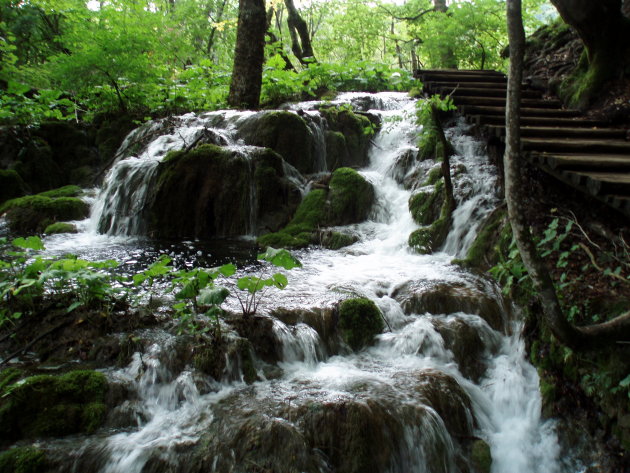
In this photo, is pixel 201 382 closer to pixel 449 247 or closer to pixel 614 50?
pixel 449 247

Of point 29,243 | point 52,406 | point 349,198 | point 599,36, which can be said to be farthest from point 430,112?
point 52,406

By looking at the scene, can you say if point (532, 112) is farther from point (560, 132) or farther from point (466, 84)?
point (466, 84)

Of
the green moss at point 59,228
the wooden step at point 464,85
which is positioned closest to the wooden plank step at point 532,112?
the wooden step at point 464,85

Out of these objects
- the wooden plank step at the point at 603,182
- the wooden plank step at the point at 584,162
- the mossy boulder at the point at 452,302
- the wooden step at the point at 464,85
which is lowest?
the mossy boulder at the point at 452,302

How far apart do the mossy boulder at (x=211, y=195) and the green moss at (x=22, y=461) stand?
5.64 meters

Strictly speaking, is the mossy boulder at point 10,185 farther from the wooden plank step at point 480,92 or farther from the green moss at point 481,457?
the green moss at point 481,457

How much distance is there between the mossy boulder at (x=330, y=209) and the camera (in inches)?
315

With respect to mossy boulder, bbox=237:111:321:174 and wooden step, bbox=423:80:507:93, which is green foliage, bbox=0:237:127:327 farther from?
wooden step, bbox=423:80:507:93

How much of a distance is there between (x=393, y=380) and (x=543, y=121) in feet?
16.1

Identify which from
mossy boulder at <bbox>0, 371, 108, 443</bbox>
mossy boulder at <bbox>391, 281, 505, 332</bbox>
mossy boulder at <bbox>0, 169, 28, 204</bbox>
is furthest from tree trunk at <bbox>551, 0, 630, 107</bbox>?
mossy boulder at <bbox>0, 169, 28, 204</bbox>

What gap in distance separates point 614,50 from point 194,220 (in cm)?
795

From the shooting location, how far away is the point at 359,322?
15.5 feet

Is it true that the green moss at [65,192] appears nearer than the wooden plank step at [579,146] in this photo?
No

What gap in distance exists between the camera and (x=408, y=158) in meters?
10.1
